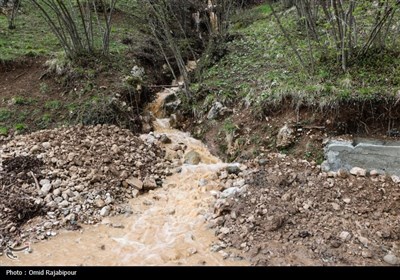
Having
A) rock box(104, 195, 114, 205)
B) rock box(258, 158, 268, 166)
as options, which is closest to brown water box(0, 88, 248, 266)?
rock box(104, 195, 114, 205)

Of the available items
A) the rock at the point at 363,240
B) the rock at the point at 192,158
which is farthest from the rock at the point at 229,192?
the rock at the point at 363,240

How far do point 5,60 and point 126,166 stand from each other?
18.1 feet

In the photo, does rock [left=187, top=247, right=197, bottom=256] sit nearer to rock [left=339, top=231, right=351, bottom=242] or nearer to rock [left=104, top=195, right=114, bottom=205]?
rock [left=104, top=195, right=114, bottom=205]

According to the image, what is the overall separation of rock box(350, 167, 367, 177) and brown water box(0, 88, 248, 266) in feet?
7.61

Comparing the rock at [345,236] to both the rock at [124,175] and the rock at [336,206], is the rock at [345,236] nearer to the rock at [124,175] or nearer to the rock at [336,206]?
the rock at [336,206]

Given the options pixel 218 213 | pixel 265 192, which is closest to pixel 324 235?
pixel 265 192

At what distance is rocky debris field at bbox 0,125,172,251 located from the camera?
16.3ft

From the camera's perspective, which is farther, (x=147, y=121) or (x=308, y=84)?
(x=147, y=121)

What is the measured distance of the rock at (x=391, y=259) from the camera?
387 centimetres

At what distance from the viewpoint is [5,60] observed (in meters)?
9.02

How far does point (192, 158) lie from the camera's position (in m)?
6.82

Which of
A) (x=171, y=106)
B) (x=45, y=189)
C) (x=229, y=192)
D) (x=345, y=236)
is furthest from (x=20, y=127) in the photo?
(x=345, y=236)

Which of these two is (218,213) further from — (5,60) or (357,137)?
(5,60)

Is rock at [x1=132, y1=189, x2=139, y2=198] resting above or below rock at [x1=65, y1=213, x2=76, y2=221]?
below
